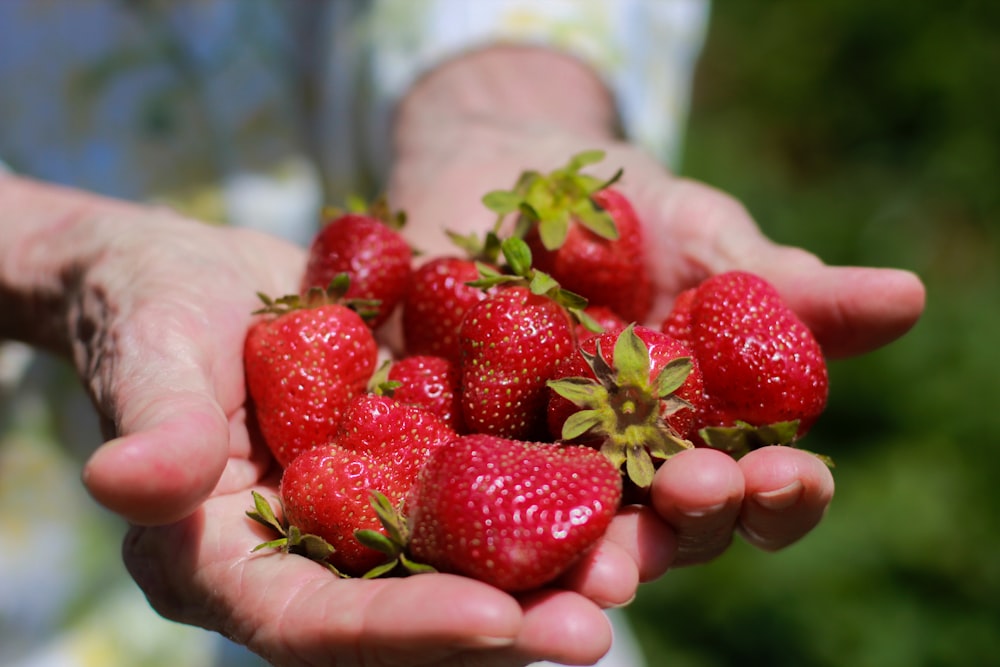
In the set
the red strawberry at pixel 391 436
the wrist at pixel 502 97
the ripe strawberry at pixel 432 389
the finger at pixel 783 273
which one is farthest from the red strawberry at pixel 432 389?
the wrist at pixel 502 97

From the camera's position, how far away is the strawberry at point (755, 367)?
5.93 ft

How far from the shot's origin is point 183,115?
2621mm

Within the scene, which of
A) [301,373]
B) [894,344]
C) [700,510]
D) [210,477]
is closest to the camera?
[210,477]

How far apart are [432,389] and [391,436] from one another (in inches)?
8.0

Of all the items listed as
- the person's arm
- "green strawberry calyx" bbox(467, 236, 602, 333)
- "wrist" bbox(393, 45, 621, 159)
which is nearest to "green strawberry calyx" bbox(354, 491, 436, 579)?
the person's arm

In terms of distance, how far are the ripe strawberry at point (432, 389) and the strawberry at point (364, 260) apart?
0.22 m

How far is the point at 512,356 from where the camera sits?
183cm

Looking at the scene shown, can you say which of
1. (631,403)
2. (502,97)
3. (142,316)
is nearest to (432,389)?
(631,403)

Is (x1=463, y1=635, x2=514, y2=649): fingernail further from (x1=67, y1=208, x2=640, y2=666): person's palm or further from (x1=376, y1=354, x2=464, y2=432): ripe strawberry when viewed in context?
(x1=376, y1=354, x2=464, y2=432): ripe strawberry

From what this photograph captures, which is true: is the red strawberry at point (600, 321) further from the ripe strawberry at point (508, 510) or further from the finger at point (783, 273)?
the ripe strawberry at point (508, 510)

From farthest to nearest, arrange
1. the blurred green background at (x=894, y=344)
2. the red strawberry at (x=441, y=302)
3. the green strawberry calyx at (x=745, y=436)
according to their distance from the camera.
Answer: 1. the blurred green background at (x=894, y=344)
2. the red strawberry at (x=441, y=302)
3. the green strawberry calyx at (x=745, y=436)

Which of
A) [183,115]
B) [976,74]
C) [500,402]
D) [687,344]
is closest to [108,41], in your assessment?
[183,115]

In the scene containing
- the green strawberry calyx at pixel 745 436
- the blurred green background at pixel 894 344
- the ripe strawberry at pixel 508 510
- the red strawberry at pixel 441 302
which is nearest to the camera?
the ripe strawberry at pixel 508 510

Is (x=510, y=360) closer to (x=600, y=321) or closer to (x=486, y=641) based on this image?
(x=600, y=321)
